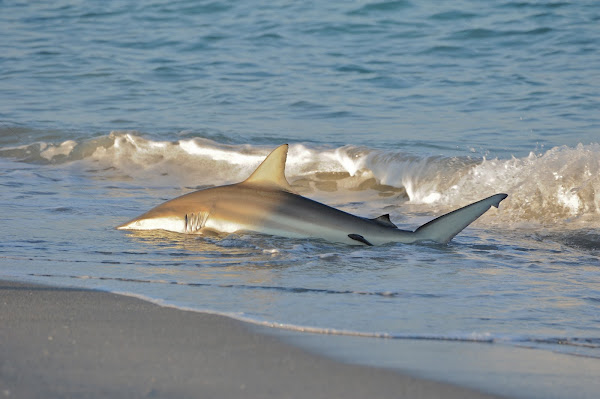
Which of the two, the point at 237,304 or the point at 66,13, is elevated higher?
the point at 66,13

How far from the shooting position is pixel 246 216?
19.6 feet

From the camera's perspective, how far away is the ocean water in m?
4.44

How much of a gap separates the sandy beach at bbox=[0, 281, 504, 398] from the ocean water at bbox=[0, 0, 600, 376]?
340 millimetres

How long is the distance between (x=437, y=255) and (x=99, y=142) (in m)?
7.05

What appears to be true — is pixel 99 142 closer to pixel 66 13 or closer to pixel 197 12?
pixel 197 12

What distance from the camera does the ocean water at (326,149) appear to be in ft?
14.6

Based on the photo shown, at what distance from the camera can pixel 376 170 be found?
950 cm

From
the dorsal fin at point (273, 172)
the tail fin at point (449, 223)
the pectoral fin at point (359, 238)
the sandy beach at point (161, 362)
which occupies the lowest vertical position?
the sandy beach at point (161, 362)

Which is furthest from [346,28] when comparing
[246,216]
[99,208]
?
[246,216]

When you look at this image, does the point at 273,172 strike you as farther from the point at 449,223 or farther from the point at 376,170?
the point at 376,170

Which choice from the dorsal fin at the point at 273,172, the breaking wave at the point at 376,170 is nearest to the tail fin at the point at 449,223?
the dorsal fin at the point at 273,172

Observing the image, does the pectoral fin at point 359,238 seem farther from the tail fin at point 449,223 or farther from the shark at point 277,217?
the tail fin at point 449,223

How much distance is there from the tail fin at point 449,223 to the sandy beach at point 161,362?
2.02m

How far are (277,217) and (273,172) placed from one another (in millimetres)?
295
